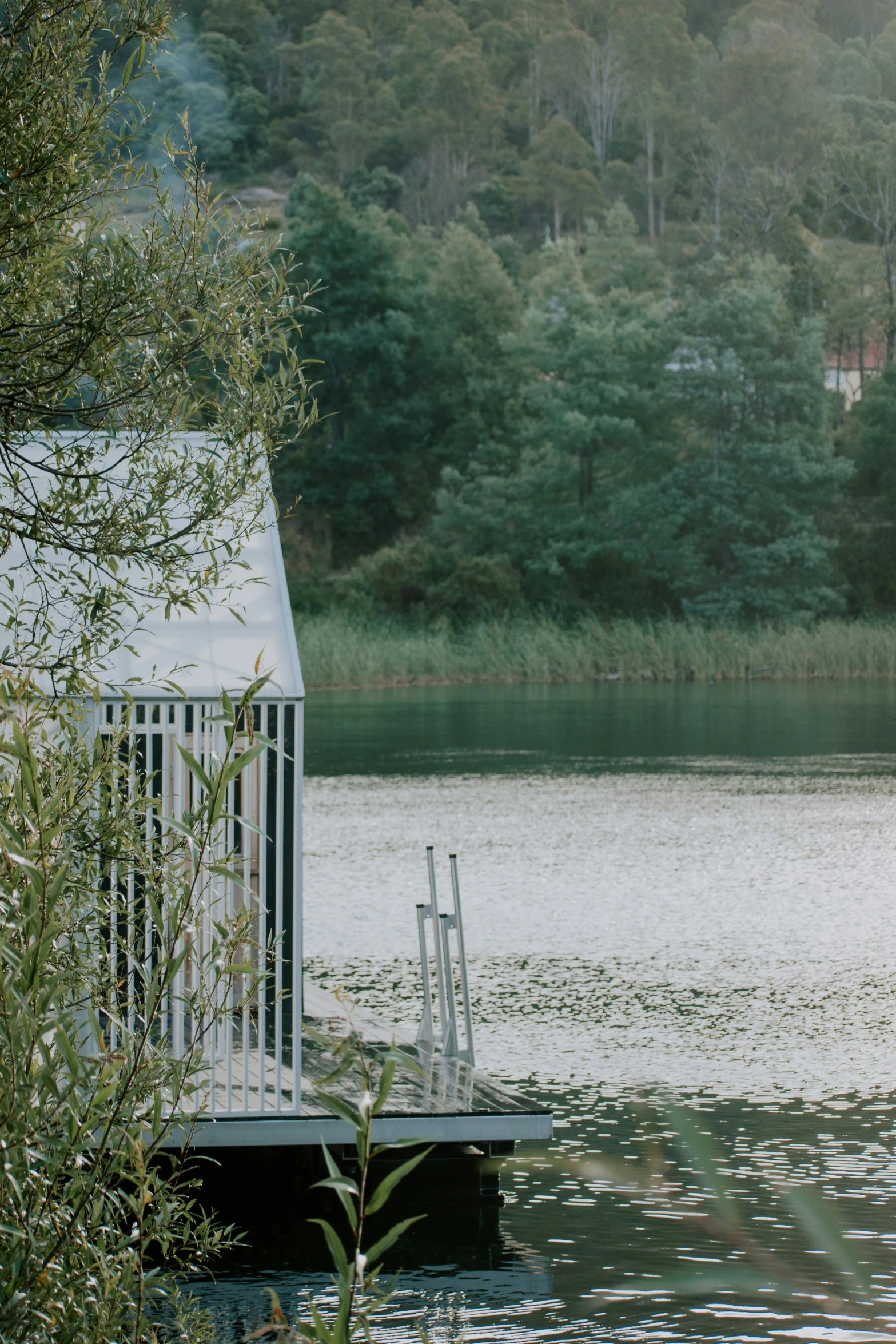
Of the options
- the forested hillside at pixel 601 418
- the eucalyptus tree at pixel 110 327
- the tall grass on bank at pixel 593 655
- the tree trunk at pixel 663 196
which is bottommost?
the tall grass on bank at pixel 593 655

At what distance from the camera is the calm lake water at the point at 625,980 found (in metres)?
5.81

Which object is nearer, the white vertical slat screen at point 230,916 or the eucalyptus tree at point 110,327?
the eucalyptus tree at point 110,327

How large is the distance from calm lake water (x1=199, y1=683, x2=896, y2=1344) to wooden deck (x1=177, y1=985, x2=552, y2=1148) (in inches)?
14.4

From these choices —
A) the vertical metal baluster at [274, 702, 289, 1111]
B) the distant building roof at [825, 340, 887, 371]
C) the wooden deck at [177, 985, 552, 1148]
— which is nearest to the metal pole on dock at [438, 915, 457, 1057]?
the wooden deck at [177, 985, 552, 1148]

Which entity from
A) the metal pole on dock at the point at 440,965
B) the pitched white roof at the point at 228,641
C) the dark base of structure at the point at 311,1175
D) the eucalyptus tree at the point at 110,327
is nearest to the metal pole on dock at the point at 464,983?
the metal pole on dock at the point at 440,965

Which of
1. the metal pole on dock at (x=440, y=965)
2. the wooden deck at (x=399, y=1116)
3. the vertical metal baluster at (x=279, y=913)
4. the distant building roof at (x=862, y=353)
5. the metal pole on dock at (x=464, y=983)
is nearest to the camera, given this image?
the vertical metal baluster at (x=279, y=913)

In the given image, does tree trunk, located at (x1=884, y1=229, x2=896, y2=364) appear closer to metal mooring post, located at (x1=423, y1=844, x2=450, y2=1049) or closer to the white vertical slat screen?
metal mooring post, located at (x1=423, y1=844, x2=450, y2=1049)

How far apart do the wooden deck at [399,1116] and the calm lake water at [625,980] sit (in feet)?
1.20

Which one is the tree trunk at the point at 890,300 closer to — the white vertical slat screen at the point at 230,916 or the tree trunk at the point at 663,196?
the tree trunk at the point at 663,196

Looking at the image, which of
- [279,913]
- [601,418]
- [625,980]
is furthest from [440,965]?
[601,418]

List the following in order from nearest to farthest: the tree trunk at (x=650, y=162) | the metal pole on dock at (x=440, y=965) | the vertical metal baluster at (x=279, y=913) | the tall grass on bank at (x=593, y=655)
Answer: the vertical metal baluster at (x=279, y=913) < the metal pole on dock at (x=440, y=965) < the tall grass on bank at (x=593, y=655) < the tree trunk at (x=650, y=162)

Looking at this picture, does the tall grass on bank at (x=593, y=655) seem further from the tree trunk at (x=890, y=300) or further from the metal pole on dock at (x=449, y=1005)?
the metal pole on dock at (x=449, y=1005)

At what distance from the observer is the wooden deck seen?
19.7ft

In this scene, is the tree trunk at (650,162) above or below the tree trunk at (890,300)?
above
